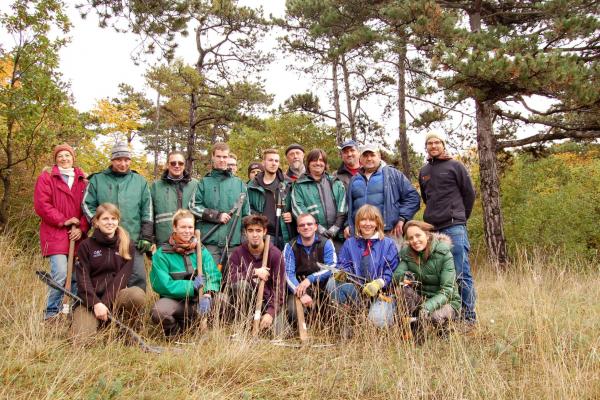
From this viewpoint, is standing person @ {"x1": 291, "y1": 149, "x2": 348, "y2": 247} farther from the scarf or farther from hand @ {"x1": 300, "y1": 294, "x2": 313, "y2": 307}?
the scarf

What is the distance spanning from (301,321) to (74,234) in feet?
8.00

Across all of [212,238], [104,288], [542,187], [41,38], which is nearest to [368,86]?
[542,187]

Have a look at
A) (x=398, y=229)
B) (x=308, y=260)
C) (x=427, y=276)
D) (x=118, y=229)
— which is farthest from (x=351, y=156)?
(x=118, y=229)

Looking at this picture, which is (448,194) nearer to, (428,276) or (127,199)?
(428,276)

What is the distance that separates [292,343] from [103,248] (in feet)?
6.34

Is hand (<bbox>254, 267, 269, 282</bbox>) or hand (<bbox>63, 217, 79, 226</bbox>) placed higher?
hand (<bbox>63, 217, 79, 226</bbox>)

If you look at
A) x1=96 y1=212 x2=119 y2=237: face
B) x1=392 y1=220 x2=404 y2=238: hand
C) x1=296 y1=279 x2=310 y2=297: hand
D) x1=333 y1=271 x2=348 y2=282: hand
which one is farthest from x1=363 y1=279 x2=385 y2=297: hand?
x1=96 y1=212 x2=119 y2=237: face

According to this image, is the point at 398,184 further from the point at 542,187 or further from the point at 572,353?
the point at 542,187

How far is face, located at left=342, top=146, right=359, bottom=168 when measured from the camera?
5379mm

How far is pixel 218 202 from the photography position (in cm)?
496

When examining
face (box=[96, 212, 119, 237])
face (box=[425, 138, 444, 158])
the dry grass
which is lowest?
the dry grass

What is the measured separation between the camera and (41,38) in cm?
664

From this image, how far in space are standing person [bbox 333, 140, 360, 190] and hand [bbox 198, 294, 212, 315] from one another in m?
2.22

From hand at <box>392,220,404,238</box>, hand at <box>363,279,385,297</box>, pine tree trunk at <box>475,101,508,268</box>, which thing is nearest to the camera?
hand at <box>363,279,385,297</box>
